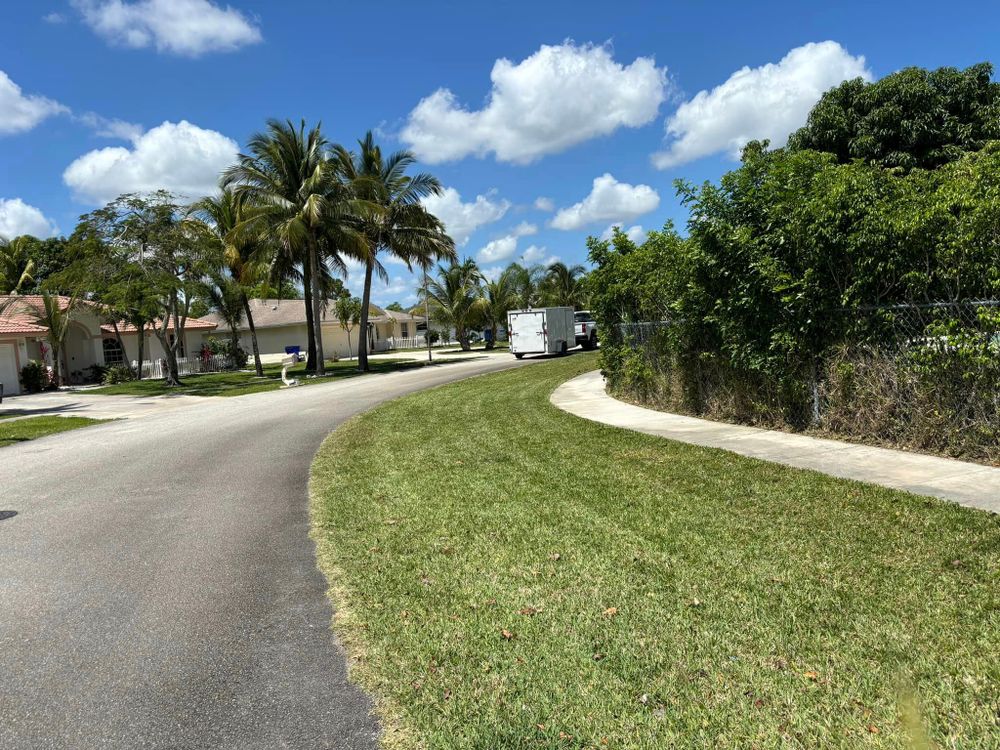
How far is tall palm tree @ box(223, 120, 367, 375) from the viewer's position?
28422mm

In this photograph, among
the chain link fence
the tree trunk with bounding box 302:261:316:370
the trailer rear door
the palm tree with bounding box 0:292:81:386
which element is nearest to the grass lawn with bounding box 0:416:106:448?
the palm tree with bounding box 0:292:81:386

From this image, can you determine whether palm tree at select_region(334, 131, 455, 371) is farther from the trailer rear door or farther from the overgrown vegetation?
the overgrown vegetation

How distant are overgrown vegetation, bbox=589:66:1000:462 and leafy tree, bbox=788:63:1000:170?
1304cm

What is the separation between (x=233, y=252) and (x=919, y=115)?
25479mm

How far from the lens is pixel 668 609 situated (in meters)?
4.04

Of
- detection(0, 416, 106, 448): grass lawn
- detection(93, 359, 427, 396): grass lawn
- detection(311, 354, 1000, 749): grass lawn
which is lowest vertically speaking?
detection(311, 354, 1000, 749): grass lawn

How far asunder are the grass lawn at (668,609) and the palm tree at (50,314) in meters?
27.3

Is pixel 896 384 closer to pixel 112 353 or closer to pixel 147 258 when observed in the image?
pixel 147 258

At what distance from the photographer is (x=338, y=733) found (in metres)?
3.10

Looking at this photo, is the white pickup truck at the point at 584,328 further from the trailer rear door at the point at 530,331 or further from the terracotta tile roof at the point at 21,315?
the terracotta tile roof at the point at 21,315

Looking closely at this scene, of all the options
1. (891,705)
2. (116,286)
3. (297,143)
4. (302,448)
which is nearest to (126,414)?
(116,286)

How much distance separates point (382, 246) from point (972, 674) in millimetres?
32749

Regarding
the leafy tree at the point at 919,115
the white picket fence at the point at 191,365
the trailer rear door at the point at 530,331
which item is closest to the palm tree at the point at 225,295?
the white picket fence at the point at 191,365

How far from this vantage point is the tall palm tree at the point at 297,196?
93.2 feet
